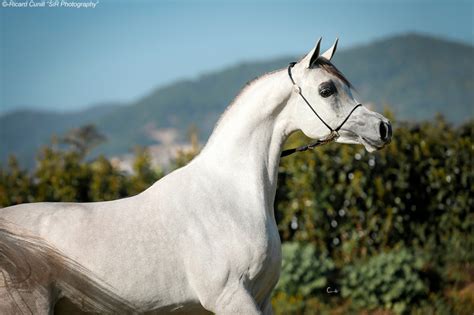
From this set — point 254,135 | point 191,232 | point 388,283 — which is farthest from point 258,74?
point 191,232

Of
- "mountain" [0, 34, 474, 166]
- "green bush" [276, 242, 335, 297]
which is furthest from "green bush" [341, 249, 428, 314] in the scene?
"mountain" [0, 34, 474, 166]

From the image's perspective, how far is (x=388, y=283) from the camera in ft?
24.1

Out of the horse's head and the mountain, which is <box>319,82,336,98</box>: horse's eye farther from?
the mountain

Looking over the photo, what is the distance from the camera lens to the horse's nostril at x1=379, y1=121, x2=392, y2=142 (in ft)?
13.6

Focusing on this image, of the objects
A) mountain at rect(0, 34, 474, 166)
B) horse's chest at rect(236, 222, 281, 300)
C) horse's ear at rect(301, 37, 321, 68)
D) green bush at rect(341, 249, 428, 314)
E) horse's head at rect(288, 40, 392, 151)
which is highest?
mountain at rect(0, 34, 474, 166)

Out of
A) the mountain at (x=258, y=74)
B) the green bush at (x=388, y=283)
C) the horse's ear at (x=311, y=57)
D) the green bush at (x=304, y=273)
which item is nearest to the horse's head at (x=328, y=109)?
the horse's ear at (x=311, y=57)

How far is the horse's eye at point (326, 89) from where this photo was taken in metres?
4.12

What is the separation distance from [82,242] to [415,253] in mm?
5348

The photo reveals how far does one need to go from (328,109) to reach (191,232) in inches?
47.1

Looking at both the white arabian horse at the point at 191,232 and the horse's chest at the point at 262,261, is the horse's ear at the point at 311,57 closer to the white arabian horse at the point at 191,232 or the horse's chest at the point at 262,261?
the white arabian horse at the point at 191,232

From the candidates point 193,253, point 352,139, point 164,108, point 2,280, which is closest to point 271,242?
point 193,253

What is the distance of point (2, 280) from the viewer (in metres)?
3.54

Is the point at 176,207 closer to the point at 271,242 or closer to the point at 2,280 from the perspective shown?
the point at 271,242

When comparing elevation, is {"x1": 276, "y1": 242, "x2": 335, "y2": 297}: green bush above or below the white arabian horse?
below
